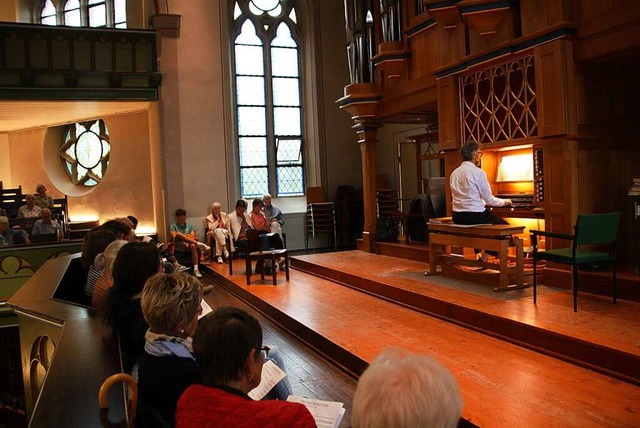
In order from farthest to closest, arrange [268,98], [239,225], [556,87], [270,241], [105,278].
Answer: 1. [268,98]
2. [239,225]
3. [270,241]
4. [556,87]
5. [105,278]

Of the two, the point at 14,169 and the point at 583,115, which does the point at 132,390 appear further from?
the point at 14,169

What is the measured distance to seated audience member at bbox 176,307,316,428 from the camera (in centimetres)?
141

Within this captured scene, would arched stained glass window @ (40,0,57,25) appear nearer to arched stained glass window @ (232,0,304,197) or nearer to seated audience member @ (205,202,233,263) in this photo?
arched stained glass window @ (232,0,304,197)

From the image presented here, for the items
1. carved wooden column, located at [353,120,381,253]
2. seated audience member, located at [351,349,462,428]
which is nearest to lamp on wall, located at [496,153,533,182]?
carved wooden column, located at [353,120,381,253]

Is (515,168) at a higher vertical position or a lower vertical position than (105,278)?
higher

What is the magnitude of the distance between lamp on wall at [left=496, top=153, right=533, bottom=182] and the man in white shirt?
1.02 metres

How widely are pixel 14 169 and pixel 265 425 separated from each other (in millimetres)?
13197

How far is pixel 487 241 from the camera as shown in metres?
5.20

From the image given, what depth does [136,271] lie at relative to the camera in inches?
104

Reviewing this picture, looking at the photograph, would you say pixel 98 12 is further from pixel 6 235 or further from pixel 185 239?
pixel 6 235

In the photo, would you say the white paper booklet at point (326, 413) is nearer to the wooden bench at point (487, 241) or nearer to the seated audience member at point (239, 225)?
the wooden bench at point (487, 241)

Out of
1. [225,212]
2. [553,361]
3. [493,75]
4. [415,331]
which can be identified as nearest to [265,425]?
[553,361]

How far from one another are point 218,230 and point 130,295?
Result: 6729mm

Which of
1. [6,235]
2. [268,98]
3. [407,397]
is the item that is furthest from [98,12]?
[407,397]
